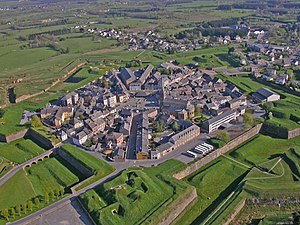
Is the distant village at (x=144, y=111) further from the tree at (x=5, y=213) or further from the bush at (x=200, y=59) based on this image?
the tree at (x=5, y=213)

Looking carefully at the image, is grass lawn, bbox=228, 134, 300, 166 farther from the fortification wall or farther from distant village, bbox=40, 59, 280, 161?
the fortification wall

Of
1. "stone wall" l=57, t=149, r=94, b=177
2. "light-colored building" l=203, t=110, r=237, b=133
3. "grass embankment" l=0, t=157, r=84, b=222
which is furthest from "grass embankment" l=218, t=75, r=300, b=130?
"grass embankment" l=0, t=157, r=84, b=222

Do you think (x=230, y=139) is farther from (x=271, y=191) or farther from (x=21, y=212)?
(x=21, y=212)

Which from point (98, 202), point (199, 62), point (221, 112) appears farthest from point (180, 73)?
point (98, 202)

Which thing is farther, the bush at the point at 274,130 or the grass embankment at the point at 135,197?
the bush at the point at 274,130

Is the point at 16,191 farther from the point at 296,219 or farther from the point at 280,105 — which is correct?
the point at 280,105

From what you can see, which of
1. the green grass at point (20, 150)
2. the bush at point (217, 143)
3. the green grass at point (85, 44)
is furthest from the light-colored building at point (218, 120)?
the green grass at point (85, 44)
